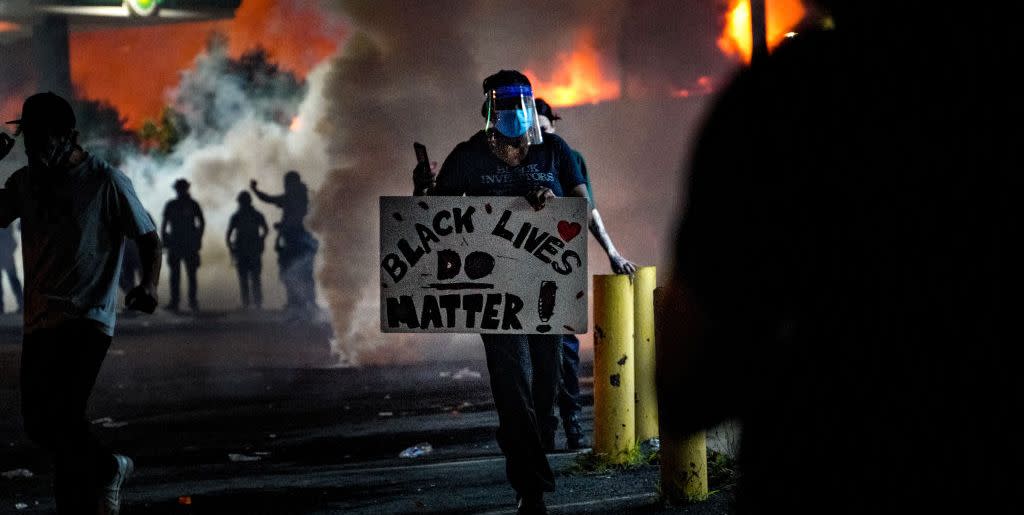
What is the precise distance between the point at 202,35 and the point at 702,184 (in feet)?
81.1

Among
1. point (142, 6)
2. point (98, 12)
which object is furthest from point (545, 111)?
point (98, 12)

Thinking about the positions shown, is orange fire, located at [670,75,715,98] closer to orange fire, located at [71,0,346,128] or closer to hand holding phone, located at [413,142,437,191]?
orange fire, located at [71,0,346,128]

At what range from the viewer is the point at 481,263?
5.61m

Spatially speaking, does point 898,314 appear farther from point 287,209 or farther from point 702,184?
point 287,209

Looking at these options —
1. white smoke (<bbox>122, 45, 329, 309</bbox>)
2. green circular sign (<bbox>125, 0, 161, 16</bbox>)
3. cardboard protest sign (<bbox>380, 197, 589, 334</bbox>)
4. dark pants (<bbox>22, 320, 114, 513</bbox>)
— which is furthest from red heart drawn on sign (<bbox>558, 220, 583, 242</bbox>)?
white smoke (<bbox>122, 45, 329, 309</bbox>)

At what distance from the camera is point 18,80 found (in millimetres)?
25938

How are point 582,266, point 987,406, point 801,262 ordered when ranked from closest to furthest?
point 987,406, point 801,262, point 582,266

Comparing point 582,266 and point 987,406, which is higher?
point 582,266

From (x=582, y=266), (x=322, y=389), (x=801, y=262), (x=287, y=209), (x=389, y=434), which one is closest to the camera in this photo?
(x=801, y=262)

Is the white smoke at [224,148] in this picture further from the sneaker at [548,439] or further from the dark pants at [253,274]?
the sneaker at [548,439]

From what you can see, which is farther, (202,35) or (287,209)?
(202,35)

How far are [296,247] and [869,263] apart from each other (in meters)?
17.5

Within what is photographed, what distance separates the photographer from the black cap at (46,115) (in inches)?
198

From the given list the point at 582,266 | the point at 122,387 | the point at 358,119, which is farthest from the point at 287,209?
the point at 582,266
